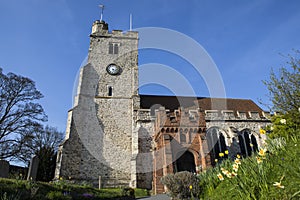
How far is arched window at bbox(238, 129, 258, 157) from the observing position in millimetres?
18250

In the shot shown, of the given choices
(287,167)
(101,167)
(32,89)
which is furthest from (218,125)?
(32,89)

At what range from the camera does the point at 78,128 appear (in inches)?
732

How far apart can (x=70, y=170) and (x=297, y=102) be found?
1604 centimetres

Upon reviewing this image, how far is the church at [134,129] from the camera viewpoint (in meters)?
15.0

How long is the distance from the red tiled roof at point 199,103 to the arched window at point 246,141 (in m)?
Answer: 3.28

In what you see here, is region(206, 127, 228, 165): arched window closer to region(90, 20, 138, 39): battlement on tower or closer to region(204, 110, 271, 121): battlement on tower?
region(204, 110, 271, 121): battlement on tower

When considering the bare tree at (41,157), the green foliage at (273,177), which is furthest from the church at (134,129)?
the green foliage at (273,177)

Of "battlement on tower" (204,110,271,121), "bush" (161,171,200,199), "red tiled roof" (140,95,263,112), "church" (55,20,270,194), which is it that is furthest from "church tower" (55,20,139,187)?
"bush" (161,171,200,199)

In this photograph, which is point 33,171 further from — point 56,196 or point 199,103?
point 199,103

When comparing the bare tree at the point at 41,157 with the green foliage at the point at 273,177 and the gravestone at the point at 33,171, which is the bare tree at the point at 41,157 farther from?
the green foliage at the point at 273,177

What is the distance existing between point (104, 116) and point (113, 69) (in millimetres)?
5719

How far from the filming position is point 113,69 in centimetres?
2294

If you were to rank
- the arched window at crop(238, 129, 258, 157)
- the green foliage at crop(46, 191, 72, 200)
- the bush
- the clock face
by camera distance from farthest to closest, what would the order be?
the clock face < the arched window at crop(238, 129, 258, 157) < the bush < the green foliage at crop(46, 191, 72, 200)

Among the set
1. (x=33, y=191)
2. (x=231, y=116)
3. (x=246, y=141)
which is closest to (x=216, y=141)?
(x=246, y=141)
